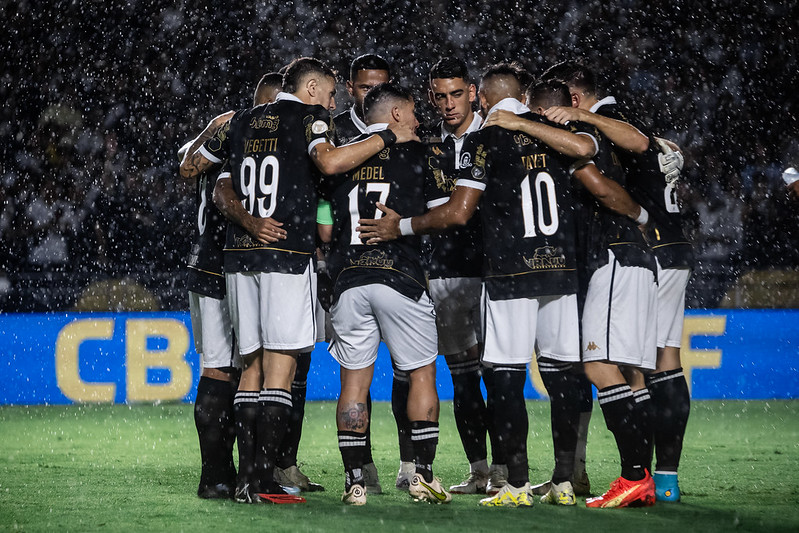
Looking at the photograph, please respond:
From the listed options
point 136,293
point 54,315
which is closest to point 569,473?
point 54,315

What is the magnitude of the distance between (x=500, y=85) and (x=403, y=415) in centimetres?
167

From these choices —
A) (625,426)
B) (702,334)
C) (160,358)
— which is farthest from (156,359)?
(625,426)

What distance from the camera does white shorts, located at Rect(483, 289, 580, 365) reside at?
4013mm

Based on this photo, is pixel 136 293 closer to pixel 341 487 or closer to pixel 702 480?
pixel 341 487

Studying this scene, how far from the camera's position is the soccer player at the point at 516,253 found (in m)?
3.99

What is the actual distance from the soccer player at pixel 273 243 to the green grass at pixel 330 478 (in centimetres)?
38

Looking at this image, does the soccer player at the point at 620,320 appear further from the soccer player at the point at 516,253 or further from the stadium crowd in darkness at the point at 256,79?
the stadium crowd in darkness at the point at 256,79

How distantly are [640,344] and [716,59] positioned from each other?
980cm

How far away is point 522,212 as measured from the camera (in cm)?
406

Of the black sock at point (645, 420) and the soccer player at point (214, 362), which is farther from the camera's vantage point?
the soccer player at point (214, 362)

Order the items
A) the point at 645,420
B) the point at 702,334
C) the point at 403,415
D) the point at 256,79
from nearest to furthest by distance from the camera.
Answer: the point at 645,420, the point at 403,415, the point at 702,334, the point at 256,79

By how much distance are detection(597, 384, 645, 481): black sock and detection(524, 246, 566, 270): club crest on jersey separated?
0.59 metres

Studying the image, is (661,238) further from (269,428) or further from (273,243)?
(269,428)

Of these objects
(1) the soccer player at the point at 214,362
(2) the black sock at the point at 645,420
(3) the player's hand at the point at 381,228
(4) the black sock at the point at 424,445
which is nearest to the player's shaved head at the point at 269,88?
(1) the soccer player at the point at 214,362
